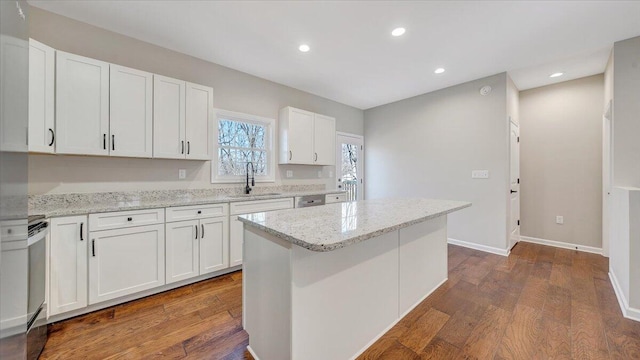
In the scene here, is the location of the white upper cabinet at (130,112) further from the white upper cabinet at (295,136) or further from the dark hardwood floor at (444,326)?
the white upper cabinet at (295,136)

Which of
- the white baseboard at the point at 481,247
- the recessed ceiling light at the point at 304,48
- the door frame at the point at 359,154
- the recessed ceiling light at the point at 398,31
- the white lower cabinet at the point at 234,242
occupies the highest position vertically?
the recessed ceiling light at the point at 304,48

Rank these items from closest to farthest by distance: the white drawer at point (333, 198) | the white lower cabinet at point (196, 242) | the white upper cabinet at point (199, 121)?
the white lower cabinet at point (196, 242)
the white upper cabinet at point (199, 121)
the white drawer at point (333, 198)

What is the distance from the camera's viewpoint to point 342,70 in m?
3.34

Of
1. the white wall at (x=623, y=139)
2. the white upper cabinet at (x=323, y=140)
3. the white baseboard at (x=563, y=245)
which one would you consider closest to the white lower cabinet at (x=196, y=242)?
the white upper cabinet at (x=323, y=140)

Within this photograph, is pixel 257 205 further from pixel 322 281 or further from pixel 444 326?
pixel 444 326

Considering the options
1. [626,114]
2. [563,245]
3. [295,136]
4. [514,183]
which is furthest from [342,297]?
[563,245]

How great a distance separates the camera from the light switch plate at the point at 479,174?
11.6 feet

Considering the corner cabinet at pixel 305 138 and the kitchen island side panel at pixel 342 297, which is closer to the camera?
the kitchen island side panel at pixel 342 297

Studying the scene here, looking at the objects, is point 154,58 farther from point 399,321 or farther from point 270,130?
point 399,321

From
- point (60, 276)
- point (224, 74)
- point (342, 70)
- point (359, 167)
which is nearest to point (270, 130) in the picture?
point (224, 74)

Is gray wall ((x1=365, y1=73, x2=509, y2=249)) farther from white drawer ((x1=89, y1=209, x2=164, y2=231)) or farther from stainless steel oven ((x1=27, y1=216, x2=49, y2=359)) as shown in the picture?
stainless steel oven ((x1=27, y1=216, x2=49, y2=359))

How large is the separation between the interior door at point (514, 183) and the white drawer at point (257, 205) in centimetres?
338

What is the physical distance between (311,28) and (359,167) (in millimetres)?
3372

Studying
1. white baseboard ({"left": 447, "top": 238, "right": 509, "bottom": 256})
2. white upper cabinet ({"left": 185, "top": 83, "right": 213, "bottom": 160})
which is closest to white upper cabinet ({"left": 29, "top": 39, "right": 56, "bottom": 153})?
white upper cabinet ({"left": 185, "top": 83, "right": 213, "bottom": 160})
